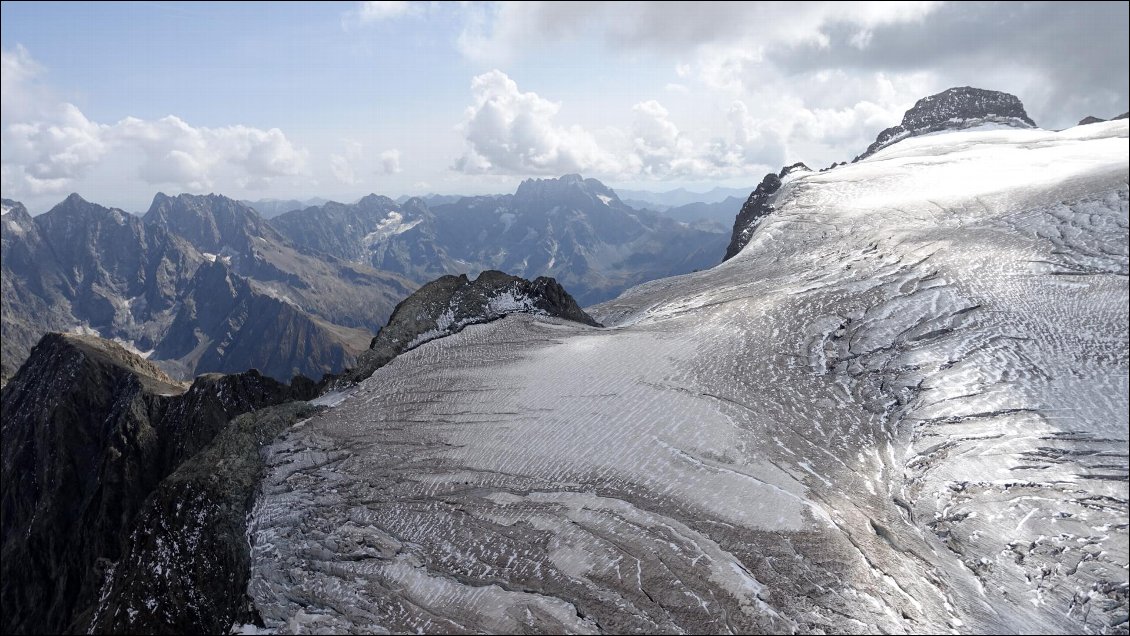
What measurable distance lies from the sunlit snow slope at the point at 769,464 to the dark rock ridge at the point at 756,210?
98.1 feet

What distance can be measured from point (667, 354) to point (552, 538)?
45.3ft

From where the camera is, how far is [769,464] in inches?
880

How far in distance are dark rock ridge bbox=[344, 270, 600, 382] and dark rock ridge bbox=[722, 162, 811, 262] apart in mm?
26605

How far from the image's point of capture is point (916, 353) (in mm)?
27766

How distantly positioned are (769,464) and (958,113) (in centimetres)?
9827

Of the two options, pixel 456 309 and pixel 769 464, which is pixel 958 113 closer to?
pixel 456 309

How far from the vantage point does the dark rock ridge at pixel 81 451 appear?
70.6m

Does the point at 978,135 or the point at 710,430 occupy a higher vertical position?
the point at 978,135

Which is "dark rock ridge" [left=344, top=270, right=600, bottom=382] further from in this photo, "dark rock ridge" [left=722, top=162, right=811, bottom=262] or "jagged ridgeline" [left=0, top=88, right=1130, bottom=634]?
"dark rock ridge" [left=722, top=162, right=811, bottom=262]

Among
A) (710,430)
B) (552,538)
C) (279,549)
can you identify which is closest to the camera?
(552,538)

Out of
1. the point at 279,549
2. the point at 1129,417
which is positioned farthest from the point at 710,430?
the point at 279,549

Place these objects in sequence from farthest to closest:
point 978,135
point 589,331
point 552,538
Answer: point 978,135 → point 589,331 → point 552,538

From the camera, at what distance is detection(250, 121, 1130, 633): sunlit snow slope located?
17.5 m

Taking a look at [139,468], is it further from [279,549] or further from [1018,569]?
[1018,569]
